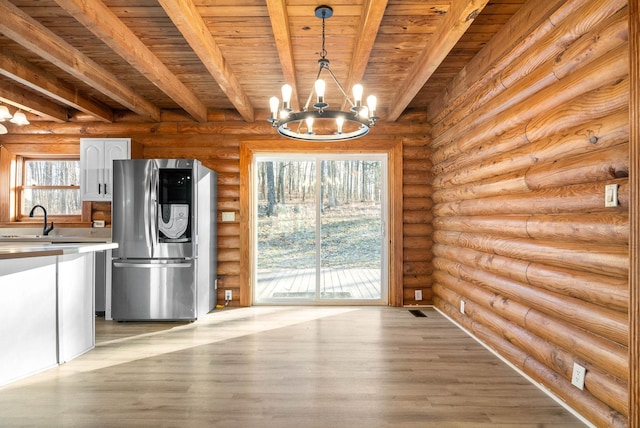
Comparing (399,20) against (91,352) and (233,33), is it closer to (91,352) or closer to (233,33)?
(233,33)

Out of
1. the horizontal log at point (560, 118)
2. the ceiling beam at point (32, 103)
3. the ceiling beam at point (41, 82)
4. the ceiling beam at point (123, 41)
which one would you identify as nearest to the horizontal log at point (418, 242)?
the horizontal log at point (560, 118)

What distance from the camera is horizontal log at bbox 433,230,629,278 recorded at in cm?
180

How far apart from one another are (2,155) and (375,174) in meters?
4.96

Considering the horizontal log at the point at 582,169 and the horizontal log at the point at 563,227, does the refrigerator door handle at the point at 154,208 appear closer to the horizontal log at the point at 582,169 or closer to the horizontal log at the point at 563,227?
the horizontal log at the point at 563,227

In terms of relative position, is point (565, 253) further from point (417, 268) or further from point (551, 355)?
point (417, 268)

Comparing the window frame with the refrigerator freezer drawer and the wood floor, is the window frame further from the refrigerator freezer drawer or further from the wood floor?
the wood floor

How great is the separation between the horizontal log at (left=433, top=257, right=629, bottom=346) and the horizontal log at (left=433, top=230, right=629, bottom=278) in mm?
200

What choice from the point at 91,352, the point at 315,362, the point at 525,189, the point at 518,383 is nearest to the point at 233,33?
the point at 525,189

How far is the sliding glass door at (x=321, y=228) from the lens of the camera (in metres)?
4.95

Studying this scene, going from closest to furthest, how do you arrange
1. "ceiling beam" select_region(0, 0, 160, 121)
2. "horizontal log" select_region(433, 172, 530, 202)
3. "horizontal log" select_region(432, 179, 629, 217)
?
"horizontal log" select_region(432, 179, 629, 217)
"ceiling beam" select_region(0, 0, 160, 121)
"horizontal log" select_region(433, 172, 530, 202)

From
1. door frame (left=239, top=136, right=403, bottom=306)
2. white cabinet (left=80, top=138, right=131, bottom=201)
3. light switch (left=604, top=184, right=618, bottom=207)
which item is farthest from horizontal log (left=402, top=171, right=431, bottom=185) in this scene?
white cabinet (left=80, top=138, right=131, bottom=201)

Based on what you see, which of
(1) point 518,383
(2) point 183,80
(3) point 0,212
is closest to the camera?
(1) point 518,383

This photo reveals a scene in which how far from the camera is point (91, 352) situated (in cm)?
316

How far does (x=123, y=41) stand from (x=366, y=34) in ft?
6.01
